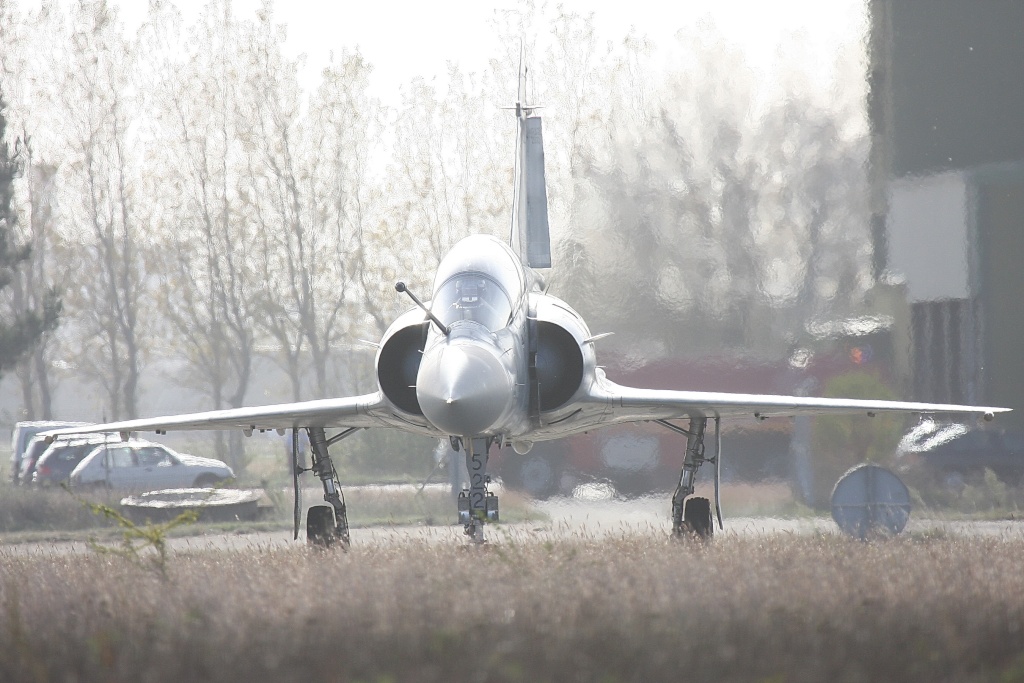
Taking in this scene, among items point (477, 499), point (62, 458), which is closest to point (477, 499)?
point (477, 499)

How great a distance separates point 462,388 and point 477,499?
142cm

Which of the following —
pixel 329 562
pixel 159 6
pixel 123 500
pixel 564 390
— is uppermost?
pixel 159 6

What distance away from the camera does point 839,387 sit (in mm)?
15922

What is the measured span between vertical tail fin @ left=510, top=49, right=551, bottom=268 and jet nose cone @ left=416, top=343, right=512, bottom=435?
469 cm

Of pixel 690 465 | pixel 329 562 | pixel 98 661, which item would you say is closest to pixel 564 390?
pixel 690 465

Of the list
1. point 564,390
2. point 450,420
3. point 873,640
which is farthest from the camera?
point 564,390

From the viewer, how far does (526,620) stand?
18.2ft

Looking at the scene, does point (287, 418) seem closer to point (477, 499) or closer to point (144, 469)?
point (477, 499)

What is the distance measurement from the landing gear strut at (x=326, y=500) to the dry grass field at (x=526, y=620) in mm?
2940

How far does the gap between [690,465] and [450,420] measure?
417 cm

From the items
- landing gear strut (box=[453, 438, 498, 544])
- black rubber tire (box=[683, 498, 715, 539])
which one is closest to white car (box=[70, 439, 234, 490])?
black rubber tire (box=[683, 498, 715, 539])

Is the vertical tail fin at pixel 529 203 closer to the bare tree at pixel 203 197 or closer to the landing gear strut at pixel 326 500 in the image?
the landing gear strut at pixel 326 500

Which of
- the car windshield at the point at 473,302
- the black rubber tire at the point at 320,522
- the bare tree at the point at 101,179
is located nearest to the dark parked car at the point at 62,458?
the bare tree at the point at 101,179

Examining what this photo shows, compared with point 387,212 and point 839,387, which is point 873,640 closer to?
point 839,387
